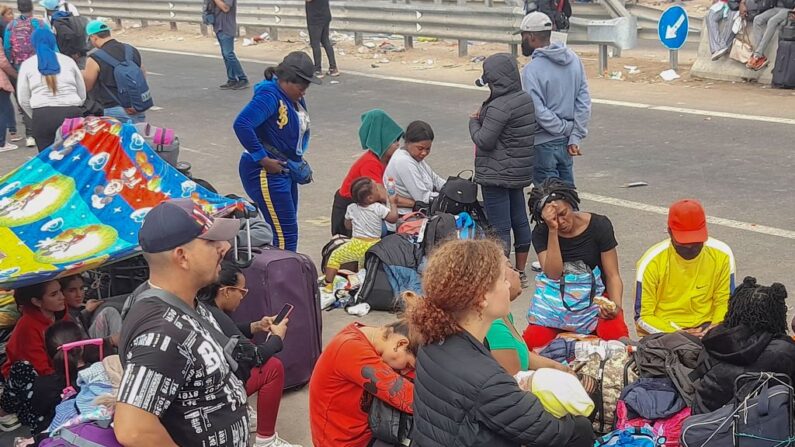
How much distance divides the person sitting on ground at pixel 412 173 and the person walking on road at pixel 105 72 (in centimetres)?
309

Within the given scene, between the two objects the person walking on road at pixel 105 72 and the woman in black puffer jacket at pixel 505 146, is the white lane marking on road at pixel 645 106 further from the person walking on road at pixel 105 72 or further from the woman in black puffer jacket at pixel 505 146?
the person walking on road at pixel 105 72

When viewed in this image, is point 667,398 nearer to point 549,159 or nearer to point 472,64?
point 549,159

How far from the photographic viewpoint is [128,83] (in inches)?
383

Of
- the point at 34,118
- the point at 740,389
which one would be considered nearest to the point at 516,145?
the point at 740,389

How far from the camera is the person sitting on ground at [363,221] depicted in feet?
25.8

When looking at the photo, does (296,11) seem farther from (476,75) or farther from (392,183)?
(392,183)

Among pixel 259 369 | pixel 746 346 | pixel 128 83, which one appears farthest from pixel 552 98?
pixel 128 83

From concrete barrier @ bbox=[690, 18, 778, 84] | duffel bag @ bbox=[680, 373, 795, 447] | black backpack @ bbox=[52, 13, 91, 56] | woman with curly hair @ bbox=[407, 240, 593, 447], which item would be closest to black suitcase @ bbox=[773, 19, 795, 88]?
concrete barrier @ bbox=[690, 18, 778, 84]

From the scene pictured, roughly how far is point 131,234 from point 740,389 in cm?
355

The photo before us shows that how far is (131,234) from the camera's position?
19.7 ft

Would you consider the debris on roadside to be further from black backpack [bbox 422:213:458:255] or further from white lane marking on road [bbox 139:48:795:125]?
black backpack [bbox 422:213:458:255]

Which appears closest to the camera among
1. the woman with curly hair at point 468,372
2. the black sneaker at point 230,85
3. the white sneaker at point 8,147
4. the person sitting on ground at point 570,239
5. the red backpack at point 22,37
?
the woman with curly hair at point 468,372

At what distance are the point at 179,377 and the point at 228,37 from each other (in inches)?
557

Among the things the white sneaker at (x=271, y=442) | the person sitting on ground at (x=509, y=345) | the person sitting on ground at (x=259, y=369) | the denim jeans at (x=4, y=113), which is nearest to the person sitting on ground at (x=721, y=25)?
the denim jeans at (x=4, y=113)
